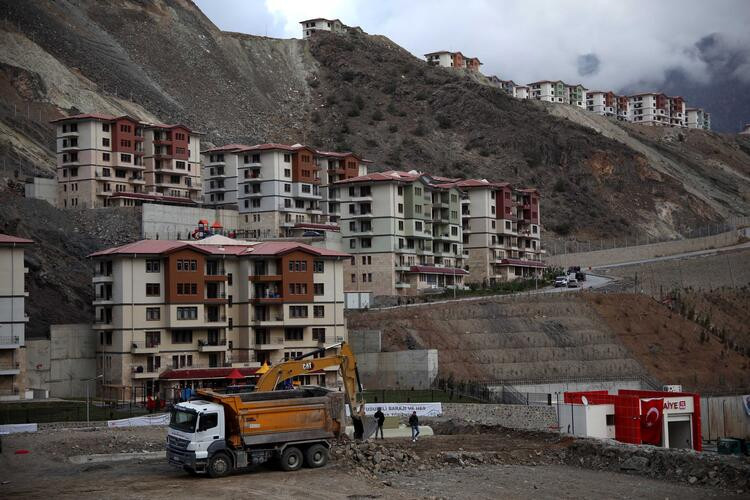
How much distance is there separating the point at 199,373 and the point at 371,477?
31344 mm

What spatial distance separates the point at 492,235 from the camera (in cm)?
11462

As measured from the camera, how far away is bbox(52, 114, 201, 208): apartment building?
101062 millimetres

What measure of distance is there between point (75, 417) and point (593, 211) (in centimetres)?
10344

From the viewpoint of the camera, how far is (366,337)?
76312 mm

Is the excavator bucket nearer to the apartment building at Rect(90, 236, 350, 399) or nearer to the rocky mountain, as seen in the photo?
the apartment building at Rect(90, 236, 350, 399)

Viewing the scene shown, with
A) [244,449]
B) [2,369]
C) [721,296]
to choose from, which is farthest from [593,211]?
[244,449]

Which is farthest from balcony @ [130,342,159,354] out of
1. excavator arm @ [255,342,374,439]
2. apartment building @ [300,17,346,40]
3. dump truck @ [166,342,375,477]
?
apartment building @ [300,17,346,40]

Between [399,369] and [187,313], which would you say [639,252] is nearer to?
[399,369]

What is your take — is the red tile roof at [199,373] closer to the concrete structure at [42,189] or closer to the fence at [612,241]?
the concrete structure at [42,189]

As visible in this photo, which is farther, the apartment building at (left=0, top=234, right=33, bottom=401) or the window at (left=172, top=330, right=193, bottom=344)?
the window at (left=172, top=330, right=193, bottom=344)

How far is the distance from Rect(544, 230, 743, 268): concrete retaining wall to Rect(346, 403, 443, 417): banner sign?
216ft

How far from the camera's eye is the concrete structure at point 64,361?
220 feet

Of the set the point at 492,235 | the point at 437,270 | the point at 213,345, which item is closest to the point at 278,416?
the point at 213,345

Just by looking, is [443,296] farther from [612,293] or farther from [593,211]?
[593,211]
